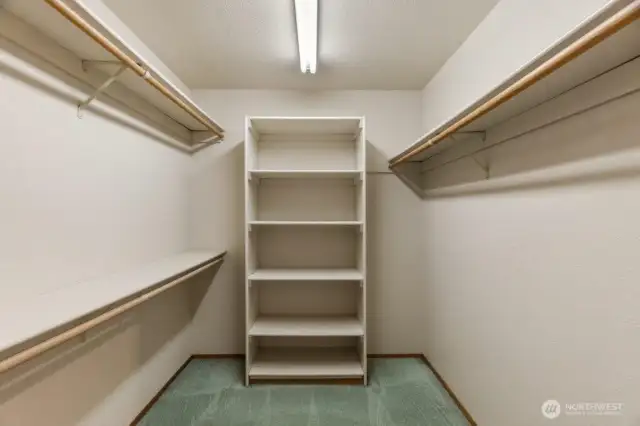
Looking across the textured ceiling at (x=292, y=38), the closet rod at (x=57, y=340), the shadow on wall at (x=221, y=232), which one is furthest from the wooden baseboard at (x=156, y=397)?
the textured ceiling at (x=292, y=38)

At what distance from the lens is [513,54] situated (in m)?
1.64

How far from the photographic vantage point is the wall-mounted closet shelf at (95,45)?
1134mm

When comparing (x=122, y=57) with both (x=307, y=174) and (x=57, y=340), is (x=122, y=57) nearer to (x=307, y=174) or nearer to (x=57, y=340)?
(x=57, y=340)

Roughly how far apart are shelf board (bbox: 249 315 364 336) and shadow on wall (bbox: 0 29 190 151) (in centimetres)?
160

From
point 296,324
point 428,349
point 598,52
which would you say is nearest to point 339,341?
point 296,324

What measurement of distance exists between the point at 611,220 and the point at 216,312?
2757 millimetres

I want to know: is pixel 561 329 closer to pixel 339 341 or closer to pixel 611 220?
pixel 611 220

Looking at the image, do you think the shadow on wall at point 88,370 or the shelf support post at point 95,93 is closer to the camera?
the shadow on wall at point 88,370

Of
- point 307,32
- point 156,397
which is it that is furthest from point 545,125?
point 156,397

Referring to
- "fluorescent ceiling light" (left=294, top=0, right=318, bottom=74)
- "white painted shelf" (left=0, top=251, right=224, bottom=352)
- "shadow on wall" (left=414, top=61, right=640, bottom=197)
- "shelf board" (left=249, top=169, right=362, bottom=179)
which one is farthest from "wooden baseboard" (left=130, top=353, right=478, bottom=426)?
"fluorescent ceiling light" (left=294, top=0, right=318, bottom=74)

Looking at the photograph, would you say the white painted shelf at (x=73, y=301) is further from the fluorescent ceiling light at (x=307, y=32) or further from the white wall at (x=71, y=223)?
the fluorescent ceiling light at (x=307, y=32)

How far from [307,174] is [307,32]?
1.07m

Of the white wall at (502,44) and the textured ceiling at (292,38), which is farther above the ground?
the textured ceiling at (292,38)

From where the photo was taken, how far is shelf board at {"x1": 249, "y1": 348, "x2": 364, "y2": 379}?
252cm
